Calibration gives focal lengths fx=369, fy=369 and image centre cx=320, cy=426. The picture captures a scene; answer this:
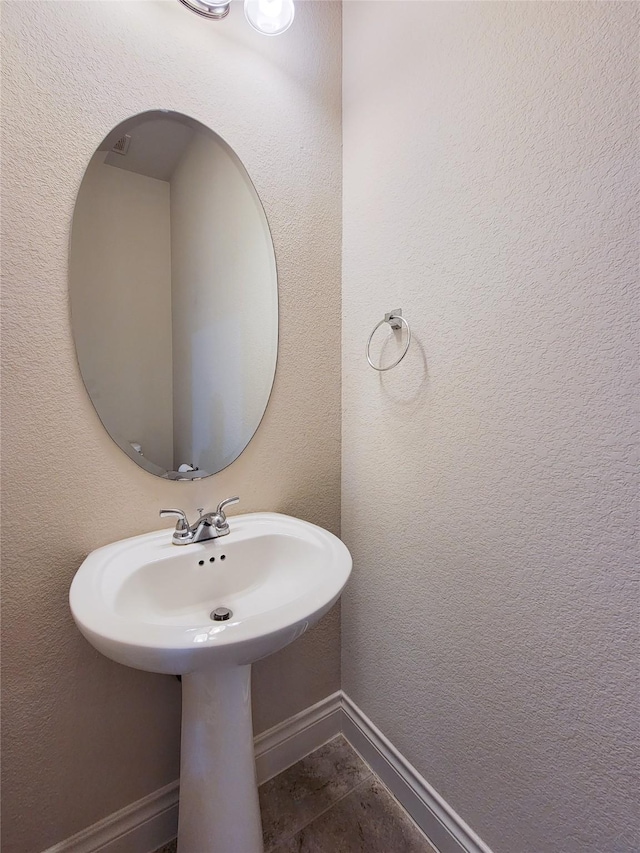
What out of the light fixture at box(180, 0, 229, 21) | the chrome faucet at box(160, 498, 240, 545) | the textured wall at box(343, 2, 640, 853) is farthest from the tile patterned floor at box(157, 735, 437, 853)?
the light fixture at box(180, 0, 229, 21)

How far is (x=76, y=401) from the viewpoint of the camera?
81 cm

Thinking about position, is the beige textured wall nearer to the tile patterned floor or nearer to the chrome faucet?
the chrome faucet

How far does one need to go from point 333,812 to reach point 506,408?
1.17 m

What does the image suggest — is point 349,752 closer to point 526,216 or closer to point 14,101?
point 526,216

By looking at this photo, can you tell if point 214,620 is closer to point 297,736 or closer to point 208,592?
point 208,592

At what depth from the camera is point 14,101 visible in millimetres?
724

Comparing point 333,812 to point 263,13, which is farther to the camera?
point 333,812

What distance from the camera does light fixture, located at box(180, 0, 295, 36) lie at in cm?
87

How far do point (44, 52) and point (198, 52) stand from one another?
36 centimetres

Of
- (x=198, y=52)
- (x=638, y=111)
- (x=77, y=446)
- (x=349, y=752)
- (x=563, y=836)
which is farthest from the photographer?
(x=349, y=752)

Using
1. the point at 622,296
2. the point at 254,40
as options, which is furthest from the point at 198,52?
the point at 622,296

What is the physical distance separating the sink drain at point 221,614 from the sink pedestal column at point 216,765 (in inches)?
4.3

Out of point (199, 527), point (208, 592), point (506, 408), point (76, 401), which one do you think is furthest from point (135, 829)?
point (506, 408)

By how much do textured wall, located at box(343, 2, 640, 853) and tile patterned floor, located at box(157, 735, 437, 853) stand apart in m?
0.17
